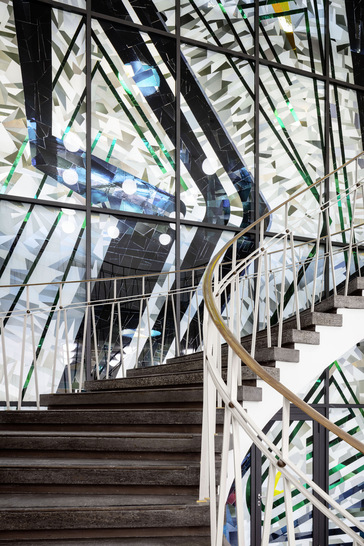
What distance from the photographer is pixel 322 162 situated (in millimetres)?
7742

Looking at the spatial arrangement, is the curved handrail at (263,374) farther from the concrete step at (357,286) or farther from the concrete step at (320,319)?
the concrete step at (357,286)

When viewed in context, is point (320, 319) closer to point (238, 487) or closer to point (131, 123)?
point (238, 487)

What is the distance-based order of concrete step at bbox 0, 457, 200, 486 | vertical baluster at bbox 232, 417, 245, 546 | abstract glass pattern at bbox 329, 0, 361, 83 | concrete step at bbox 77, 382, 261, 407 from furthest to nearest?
abstract glass pattern at bbox 329, 0, 361, 83, concrete step at bbox 77, 382, 261, 407, concrete step at bbox 0, 457, 200, 486, vertical baluster at bbox 232, 417, 245, 546

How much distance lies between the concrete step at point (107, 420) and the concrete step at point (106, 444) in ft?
0.47

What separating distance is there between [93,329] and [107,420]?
2252mm

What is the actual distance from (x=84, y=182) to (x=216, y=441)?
12.3 feet

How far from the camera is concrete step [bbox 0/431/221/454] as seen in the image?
315 cm

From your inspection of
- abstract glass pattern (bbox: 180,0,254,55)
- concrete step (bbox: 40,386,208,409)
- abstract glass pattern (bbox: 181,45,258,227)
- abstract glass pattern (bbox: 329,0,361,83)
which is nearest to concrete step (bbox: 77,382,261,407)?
concrete step (bbox: 40,386,208,409)

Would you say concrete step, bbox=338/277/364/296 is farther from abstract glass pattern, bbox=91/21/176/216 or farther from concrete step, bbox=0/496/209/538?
abstract glass pattern, bbox=91/21/176/216

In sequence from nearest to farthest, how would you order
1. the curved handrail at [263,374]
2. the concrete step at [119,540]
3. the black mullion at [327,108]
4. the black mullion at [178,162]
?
1. the curved handrail at [263,374]
2. the concrete step at [119,540]
3. the black mullion at [178,162]
4. the black mullion at [327,108]

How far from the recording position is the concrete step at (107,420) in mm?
3404

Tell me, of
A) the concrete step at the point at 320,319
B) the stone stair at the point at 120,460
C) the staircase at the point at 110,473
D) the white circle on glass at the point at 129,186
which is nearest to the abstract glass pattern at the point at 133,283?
the white circle on glass at the point at 129,186

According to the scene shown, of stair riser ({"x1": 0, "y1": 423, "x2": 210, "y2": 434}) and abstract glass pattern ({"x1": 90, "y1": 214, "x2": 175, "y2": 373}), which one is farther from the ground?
abstract glass pattern ({"x1": 90, "y1": 214, "x2": 175, "y2": 373})

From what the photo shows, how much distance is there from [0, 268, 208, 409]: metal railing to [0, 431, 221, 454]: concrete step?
197 centimetres
